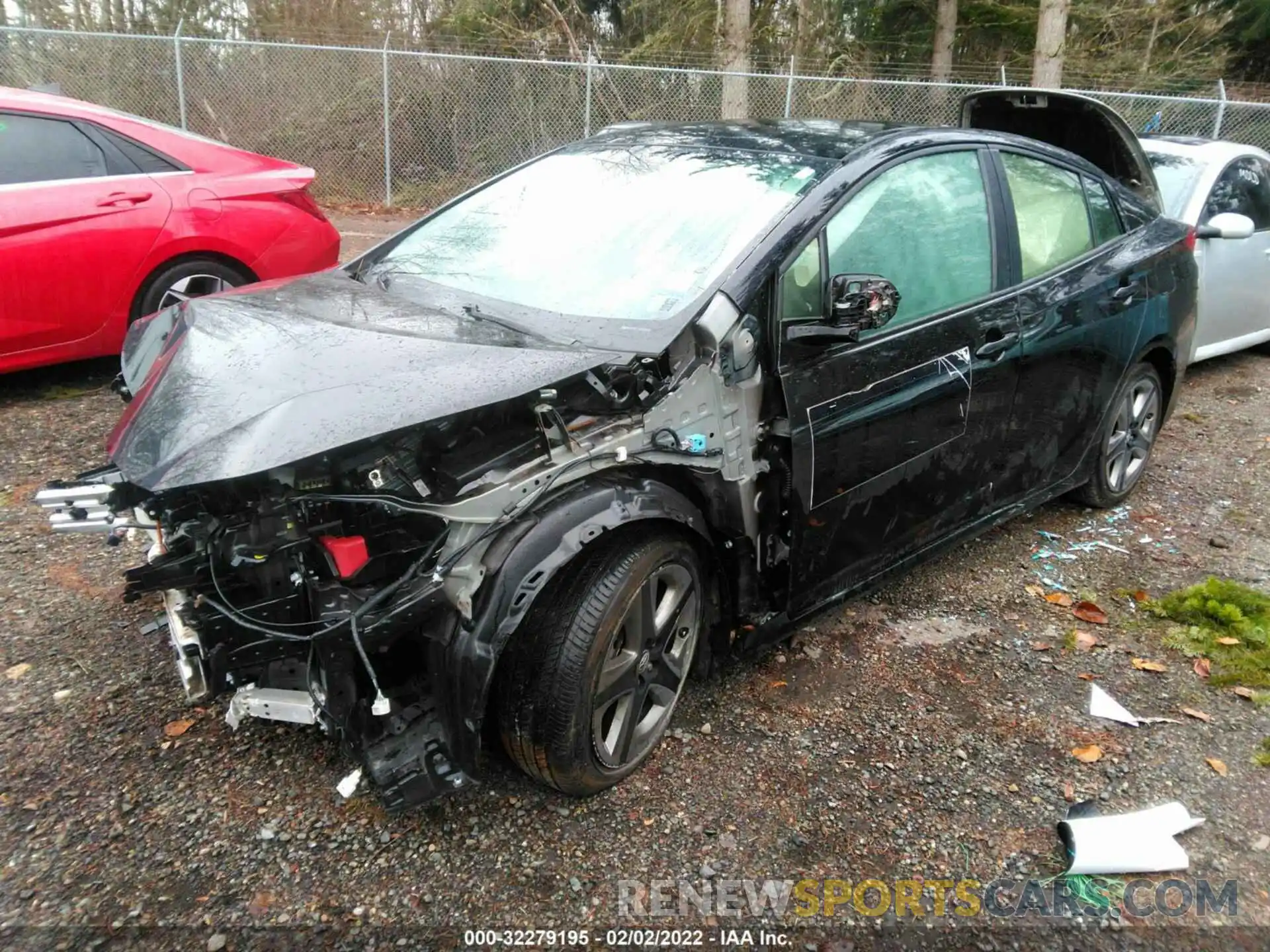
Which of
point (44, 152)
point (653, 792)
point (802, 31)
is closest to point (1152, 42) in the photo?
point (802, 31)

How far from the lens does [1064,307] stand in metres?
3.65

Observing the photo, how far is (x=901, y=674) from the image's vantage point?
3221mm

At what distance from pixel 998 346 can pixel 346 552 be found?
94.3 inches

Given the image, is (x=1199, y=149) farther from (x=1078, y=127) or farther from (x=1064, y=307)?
(x=1064, y=307)

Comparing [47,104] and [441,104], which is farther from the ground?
[441,104]

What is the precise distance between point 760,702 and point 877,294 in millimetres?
1338

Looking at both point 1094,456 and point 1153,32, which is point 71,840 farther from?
point 1153,32

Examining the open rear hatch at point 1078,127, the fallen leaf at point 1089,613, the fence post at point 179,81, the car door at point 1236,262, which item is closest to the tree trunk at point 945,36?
the car door at point 1236,262

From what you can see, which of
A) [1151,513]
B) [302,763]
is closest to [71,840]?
[302,763]

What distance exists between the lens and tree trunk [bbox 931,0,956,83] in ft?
52.1

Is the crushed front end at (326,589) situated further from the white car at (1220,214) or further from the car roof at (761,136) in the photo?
the white car at (1220,214)

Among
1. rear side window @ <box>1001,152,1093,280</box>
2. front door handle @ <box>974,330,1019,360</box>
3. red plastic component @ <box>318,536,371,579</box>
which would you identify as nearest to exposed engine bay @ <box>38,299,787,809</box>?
red plastic component @ <box>318,536,371,579</box>

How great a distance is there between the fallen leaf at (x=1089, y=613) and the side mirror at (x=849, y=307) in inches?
69.8

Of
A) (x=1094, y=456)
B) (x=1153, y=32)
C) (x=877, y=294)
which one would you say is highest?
(x=1153, y=32)
